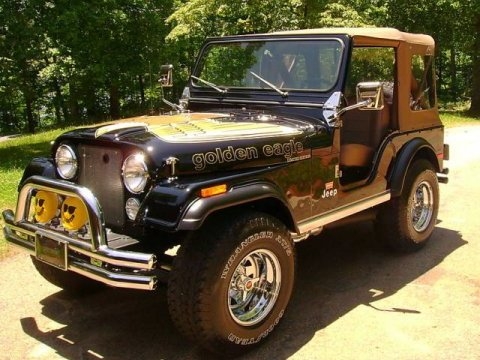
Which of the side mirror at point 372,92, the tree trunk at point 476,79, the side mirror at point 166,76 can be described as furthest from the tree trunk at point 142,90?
the side mirror at point 372,92

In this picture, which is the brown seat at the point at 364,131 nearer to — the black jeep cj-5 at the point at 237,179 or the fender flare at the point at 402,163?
the black jeep cj-5 at the point at 237,179

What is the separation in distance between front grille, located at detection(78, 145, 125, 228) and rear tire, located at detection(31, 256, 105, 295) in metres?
0.92

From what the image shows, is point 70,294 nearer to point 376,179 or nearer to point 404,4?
point 376,179

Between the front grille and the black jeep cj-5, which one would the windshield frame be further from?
the front grille

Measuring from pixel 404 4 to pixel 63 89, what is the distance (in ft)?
57.8

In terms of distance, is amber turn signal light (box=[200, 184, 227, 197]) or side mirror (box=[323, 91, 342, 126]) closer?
amber turn signal light (box=[200, 184, 227, 197])

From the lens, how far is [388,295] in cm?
430

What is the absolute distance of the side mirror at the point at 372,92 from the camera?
382 cm

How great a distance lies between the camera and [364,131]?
497 cm

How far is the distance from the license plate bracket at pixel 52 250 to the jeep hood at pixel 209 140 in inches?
26.0

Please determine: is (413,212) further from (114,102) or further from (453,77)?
(453,77)

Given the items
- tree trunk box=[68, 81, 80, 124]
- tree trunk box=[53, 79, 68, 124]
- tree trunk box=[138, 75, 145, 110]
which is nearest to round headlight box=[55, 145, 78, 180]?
tree trunk box=[138, 75, 145, 110]

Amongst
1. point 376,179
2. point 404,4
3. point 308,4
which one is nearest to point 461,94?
point 404,4

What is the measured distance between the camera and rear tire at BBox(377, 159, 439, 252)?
5008 millimetres
